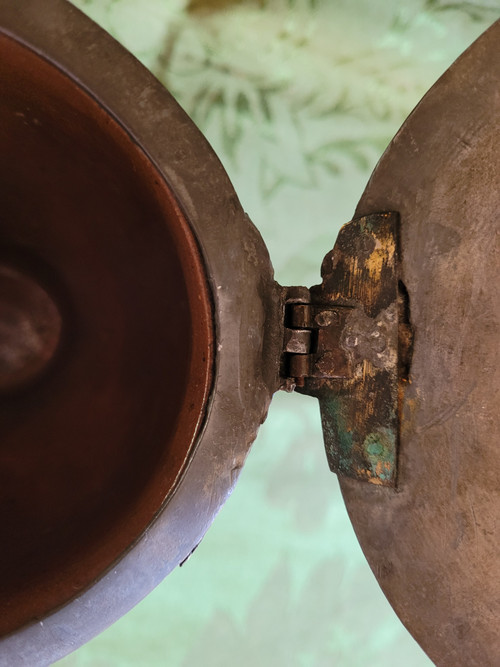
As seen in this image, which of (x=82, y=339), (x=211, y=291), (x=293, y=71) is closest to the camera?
(x=211, y=291)

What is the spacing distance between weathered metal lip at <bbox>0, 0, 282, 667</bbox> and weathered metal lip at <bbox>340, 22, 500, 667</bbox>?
0.57ft

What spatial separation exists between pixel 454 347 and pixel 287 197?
0.91 m

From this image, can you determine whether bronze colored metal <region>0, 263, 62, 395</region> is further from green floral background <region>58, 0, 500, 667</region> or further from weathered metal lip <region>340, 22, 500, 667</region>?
weathered metal lip <region>340, 22, 500, 667</region>

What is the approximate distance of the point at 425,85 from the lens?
1487 mm

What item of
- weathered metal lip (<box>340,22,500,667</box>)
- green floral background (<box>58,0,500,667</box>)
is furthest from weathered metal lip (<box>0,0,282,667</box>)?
green floral background (<box>58,0,500,667</box>)

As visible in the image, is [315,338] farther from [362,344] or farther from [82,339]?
[82,339]

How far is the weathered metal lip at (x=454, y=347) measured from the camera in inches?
27.3

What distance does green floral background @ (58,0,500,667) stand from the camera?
1427 mm

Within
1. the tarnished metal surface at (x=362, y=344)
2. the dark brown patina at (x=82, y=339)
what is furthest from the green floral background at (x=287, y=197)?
the tarnished metal surface at (x=362, y=344)

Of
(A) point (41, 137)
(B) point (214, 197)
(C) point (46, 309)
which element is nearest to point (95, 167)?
(A) point (41, 137)

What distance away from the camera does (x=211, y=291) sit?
2.14ft


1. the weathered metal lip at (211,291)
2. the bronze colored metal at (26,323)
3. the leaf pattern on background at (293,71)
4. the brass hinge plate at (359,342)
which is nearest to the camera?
the weathered metal lip at (211,291)

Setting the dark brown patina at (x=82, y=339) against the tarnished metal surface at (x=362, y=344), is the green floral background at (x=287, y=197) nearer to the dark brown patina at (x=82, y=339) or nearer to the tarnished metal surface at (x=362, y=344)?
the dark brown patina at (x=82, y=339)

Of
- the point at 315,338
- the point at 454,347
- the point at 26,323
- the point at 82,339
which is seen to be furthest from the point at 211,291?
the point at 26,323
